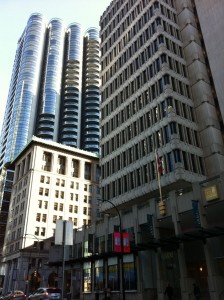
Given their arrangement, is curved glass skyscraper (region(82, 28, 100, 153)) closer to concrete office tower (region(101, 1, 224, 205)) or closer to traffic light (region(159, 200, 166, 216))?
concrete office tower (region(101, 1, 224, 205))

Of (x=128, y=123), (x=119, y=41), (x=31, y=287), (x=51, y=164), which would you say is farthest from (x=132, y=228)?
(x=51, y=164)

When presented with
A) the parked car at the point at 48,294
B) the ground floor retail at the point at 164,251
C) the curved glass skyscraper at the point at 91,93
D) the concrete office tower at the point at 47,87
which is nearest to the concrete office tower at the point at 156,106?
the ground floor retail at the point at 164,251

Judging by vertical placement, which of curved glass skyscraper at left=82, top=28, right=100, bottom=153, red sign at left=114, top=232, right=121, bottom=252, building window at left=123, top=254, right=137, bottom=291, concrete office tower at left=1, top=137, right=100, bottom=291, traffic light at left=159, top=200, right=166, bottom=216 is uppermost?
curved glass skyscraper at left=82, top=28, right=100, bottom=153

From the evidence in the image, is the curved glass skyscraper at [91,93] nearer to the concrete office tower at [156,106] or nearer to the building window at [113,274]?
the concrete office tower at [156,106]

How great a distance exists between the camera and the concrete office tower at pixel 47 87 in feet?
457

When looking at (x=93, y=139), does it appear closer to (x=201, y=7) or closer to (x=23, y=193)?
(x=23, y=193)

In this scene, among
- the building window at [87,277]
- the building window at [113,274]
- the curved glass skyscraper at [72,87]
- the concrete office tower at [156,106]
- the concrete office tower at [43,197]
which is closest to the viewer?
the building window at [113,274]

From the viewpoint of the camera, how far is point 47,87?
5920 inches

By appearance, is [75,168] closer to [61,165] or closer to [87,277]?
[61,165]

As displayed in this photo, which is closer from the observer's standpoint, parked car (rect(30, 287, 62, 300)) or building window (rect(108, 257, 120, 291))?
parked car (rect(30, 287, 62, 300))

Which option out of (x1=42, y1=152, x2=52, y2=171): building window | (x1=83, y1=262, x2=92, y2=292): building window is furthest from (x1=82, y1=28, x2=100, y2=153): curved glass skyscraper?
(x1=83, y1=262, x2=92, y2=292): building window

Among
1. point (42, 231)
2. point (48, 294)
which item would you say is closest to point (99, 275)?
point (48, 294)

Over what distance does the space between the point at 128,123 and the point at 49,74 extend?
112 meters

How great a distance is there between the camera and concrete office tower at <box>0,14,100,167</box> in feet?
457
